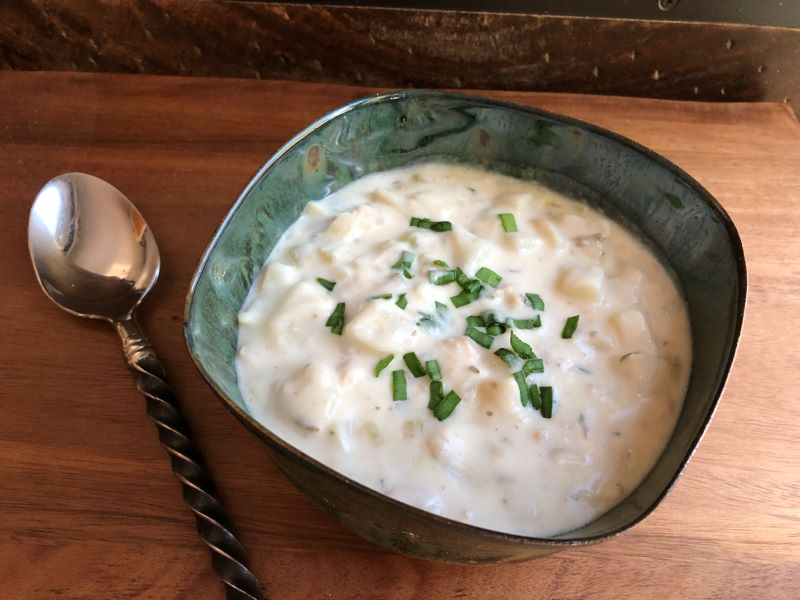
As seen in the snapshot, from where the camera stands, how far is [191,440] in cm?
122

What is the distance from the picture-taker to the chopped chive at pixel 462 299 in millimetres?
1208

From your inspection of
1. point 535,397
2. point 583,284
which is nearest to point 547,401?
point 535,397

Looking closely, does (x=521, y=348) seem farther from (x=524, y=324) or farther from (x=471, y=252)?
(x=471, y=252)

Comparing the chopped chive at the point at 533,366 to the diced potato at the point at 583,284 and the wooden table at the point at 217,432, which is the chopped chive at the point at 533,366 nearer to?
the diced potato at the point at 583,284

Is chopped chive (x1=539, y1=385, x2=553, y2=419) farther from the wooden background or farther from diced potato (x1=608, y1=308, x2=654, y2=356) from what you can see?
the wooden background

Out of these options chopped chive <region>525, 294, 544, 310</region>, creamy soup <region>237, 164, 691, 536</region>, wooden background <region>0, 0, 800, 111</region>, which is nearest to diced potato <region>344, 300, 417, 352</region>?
creamy soup <region>237, 164, 691, 536</region>

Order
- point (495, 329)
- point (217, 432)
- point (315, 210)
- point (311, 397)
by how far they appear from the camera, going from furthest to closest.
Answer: point (315, 210) → point (217, 432) → point (495, 329) → point (311, 397)

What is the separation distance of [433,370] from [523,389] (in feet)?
0.47

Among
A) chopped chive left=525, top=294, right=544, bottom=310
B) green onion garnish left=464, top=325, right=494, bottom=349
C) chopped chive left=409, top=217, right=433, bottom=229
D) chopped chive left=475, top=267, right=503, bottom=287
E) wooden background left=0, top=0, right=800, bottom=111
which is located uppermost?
wooden background left=0, top=0, right=800, bottom=111

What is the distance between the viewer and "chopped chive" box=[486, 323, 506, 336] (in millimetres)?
1160

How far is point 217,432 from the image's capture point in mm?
1262

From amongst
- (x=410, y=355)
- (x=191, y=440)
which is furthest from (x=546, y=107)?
(x=191, y=440)

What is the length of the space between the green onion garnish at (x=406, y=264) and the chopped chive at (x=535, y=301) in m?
0.21

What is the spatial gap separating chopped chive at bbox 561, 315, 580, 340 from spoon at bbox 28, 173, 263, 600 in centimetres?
65
